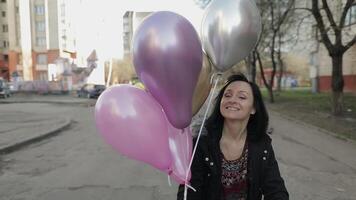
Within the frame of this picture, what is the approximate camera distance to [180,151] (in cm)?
231

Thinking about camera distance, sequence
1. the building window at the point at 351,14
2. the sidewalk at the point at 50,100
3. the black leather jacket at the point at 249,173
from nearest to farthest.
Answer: the black leather jacket at the point at 249,173
the building window at the point at 351,14
the sidewalk at the point at 50,100

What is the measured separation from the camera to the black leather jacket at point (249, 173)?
2.14 m

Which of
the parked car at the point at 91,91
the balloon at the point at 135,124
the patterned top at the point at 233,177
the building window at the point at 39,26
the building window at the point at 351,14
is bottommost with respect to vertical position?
the parked car at the point at 91,91

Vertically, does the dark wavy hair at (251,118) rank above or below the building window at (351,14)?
below

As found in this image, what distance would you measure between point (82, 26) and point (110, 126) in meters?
69.3

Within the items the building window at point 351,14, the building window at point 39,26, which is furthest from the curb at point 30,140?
the building window at point 39,26

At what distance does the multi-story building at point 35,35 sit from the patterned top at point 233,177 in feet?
201

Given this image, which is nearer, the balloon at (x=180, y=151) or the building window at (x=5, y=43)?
the balloon at (x=180, y=151)

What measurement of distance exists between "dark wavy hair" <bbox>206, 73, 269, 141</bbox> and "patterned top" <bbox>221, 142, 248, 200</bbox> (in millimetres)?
181

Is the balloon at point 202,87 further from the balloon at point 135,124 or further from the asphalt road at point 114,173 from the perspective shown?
the asphalt road at point 114,173

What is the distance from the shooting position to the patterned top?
2.15m

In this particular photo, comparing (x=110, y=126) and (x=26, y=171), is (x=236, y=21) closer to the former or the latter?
(x=110, y=126)

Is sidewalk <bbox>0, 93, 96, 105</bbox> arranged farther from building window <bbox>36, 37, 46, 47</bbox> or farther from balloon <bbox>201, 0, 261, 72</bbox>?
balloon <bbox>201, 0, 261, 72</bbox>

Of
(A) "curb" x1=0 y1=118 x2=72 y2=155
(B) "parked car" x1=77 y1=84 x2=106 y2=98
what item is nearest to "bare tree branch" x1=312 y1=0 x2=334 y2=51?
(A) "curb" x1=0 y1=118 x2=72 y2=155
